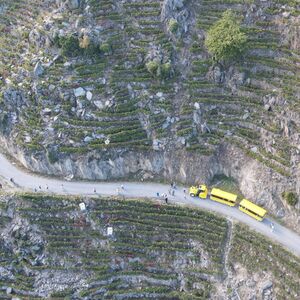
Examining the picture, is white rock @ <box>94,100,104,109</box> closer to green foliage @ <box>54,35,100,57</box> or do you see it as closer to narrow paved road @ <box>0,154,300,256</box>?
green foliage @ <box>54,35,100,57</box>

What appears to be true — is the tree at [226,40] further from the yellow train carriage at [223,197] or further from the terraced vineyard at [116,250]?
the terraced vineyard at [116,250]

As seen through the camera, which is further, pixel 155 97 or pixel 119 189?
pixel 155 97

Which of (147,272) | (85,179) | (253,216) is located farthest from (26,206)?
(253,216)

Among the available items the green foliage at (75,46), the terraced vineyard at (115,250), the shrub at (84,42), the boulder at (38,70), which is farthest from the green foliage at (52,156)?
the shrub at (84,42)

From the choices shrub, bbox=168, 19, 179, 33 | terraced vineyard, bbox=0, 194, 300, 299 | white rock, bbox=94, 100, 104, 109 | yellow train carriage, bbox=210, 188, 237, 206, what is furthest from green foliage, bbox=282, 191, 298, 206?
shrub, bbox=168, 19, 179, 33

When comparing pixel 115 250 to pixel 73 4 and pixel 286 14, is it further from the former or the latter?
pixel 286 14

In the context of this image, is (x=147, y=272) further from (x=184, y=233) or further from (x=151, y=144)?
(x=151, y=144)

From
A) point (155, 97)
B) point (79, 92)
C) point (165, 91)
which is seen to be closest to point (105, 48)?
point (79, 92)

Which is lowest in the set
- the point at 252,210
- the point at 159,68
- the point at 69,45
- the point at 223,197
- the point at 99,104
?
the point at 252,210
